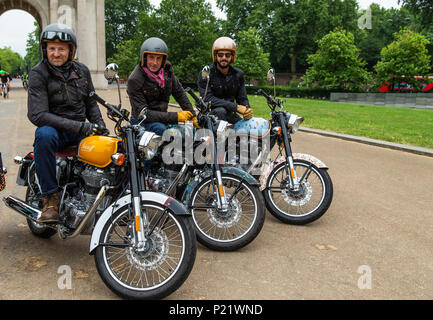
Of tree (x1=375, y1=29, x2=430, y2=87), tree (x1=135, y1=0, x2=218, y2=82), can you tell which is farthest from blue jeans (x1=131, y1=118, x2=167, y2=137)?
tree (x1=135, y1=0, x2=218, y2=82)

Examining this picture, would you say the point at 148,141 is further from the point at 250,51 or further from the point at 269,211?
the point at 250,51

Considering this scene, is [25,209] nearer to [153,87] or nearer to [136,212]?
[136,212]

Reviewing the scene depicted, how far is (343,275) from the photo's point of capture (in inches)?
135

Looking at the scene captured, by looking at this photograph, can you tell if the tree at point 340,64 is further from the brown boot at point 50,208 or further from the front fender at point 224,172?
the brown boot at point 50,208

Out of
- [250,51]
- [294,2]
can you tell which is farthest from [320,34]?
[250,51]

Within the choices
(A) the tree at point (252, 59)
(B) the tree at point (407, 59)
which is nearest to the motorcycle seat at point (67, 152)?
(B) the tree at point (407, 59)

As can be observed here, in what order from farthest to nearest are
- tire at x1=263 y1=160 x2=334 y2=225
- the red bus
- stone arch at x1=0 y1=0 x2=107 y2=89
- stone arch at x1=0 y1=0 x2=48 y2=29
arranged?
1. stone arch at x1=0 y1=0 x2=48 y2=29
2. stone arch at x1=0 y1=0 x2=107 y2=89
3. the red bus
4. tire at x1=263 y1=160 x2=334 y2=225

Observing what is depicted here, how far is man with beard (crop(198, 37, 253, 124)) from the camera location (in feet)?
16.0

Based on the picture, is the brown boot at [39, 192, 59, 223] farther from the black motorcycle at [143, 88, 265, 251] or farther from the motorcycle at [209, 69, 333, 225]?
the motorcycle at [209, 69, 333, 225]

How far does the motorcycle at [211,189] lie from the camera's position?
3.83 m

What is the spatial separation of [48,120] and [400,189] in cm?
495

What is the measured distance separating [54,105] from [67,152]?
43 centimetres

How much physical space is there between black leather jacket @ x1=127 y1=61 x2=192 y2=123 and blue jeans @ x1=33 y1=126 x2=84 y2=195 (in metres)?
1.09

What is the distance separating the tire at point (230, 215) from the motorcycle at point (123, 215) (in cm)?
73
